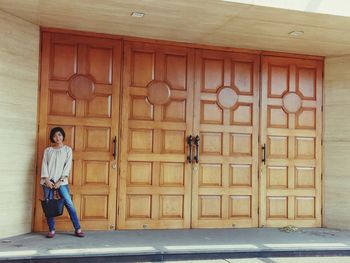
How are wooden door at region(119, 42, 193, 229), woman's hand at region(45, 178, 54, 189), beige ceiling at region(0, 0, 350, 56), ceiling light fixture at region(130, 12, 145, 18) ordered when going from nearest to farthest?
1. beige ceiling at region(0, 0, 350, 56)
2. ceiling light fixture at region(130, 12, 145, 18)
3. woman's hand at region(45, 178, 54, 189)
4. wooden door at region(119, 42, 193, 229)

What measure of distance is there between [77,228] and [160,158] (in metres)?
1.34

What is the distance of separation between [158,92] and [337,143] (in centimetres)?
257

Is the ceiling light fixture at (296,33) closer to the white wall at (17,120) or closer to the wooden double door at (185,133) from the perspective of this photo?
the wooden double door at (185,133)

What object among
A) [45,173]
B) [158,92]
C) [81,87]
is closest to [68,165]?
[45,173]

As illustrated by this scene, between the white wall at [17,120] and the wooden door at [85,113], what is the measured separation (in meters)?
0.12

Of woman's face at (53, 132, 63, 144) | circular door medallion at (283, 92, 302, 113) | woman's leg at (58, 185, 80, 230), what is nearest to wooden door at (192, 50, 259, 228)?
circular door medallion at (283, 92, 302, 113)

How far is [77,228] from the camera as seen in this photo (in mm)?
4961

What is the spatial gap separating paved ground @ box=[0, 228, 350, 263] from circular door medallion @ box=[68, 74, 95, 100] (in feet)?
5.41

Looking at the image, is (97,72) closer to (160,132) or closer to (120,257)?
(160,132)

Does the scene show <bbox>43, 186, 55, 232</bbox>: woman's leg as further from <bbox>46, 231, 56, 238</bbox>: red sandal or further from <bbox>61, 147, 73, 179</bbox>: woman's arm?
<bbox>61, 147, 73, 179</bbox>: woman's arm

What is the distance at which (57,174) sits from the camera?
4.96 meters

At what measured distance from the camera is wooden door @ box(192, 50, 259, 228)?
5746mm

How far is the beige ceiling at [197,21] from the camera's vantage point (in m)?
4.45

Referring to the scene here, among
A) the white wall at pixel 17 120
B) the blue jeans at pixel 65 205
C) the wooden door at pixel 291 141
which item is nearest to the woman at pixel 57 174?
the blue jeans at pixel 65 205
